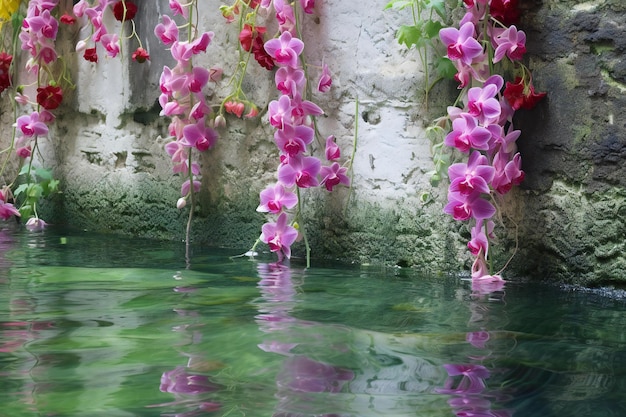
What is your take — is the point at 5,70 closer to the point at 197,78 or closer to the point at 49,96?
the point at 49,96

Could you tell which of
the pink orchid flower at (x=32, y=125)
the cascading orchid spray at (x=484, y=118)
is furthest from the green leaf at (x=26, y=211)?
the cascading orchid spray at (x=484, y=118)

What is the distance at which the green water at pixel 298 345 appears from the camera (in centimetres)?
121

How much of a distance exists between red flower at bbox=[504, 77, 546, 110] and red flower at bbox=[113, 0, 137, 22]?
182cm

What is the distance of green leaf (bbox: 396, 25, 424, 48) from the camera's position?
2.72 meters

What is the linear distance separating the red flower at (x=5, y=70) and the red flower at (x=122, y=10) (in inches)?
36.5

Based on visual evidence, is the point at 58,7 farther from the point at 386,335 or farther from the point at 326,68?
the point at 386,335

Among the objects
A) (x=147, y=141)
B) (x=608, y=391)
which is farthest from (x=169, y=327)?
(x=147, y=141)

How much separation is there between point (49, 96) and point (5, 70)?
1.75 ft

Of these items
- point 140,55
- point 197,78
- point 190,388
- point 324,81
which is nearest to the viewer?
point 190,388

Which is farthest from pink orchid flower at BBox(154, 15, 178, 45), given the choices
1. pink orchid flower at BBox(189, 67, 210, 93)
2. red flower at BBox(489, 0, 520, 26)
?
red flower at BBox(489, 0, 520, 26)

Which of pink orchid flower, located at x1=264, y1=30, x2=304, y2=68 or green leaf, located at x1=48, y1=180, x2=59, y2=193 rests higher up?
pink orchid flower, located at x1=264, y1=30, x2=304, y2=68

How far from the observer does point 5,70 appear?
448cm

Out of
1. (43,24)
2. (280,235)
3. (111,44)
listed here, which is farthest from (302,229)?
(43,24)

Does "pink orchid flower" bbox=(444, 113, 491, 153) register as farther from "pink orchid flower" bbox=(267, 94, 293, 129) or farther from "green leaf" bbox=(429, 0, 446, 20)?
"pink orchid flower" bbox=(267, 94, 293, 129)
